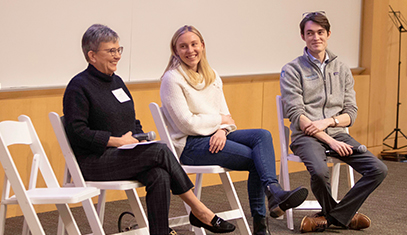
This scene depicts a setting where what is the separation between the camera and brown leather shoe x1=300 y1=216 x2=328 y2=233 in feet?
11.6

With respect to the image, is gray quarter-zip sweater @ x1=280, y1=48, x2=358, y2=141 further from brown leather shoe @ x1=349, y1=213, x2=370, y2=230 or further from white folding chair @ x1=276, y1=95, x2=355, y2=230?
brown leather shoe @ x1=349, y1=213, x2=370, y2=230

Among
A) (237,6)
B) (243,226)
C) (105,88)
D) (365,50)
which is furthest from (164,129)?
(365,50)

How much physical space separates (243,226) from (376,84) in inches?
150

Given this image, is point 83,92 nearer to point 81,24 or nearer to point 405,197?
point 81,24

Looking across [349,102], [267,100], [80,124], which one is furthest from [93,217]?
[267,100]

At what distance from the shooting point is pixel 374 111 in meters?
6.55

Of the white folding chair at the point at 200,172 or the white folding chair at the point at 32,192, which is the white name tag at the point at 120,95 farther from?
the white folding chair at the point at 32,192

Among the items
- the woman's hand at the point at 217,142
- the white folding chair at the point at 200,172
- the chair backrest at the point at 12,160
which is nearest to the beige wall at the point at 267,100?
the chair backrest at the point at 12,160

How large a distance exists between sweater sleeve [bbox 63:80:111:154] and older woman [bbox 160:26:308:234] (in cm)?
59

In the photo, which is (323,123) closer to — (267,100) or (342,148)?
(342,148)

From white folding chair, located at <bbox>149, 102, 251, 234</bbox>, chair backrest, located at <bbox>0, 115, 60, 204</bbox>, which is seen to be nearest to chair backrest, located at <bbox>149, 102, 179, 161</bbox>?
white folding chair, located at <bbox>149, 102, 251, 234</bbox>

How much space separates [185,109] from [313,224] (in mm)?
1144

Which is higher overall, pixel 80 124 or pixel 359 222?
pixel 80 124

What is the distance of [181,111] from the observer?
3.24 meters
